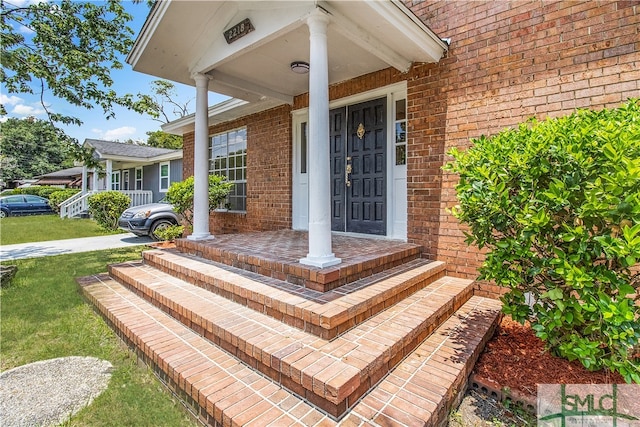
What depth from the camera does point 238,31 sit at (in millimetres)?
3828

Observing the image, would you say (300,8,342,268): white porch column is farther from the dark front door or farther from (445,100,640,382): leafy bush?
the dark front door

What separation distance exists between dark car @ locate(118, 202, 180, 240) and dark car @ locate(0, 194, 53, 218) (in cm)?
1550

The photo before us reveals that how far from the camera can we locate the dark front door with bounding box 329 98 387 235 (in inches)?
189

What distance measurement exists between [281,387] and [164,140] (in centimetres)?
3460

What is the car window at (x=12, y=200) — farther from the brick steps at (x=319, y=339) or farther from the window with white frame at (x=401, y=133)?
the window with white frame at (x=401, y=133)

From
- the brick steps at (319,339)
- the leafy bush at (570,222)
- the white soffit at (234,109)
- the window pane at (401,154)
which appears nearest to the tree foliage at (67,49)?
the white soffit at (234,109)

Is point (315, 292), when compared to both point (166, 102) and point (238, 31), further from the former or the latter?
point (166, 102)

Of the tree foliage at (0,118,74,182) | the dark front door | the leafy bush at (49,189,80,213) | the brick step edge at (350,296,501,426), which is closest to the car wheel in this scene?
the dark front door

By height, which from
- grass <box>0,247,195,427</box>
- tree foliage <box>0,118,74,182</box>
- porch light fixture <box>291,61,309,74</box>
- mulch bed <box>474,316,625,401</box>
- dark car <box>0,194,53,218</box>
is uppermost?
tree foliage <box>0,118,74,182</box>

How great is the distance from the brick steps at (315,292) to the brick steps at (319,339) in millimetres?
70

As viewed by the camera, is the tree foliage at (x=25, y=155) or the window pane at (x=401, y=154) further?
the tree foliage at (x=25, y=155)

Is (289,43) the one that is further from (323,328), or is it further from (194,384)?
(194,384)

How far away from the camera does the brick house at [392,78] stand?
3088 mm

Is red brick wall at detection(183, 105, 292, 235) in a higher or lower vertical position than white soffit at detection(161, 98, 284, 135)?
lower
